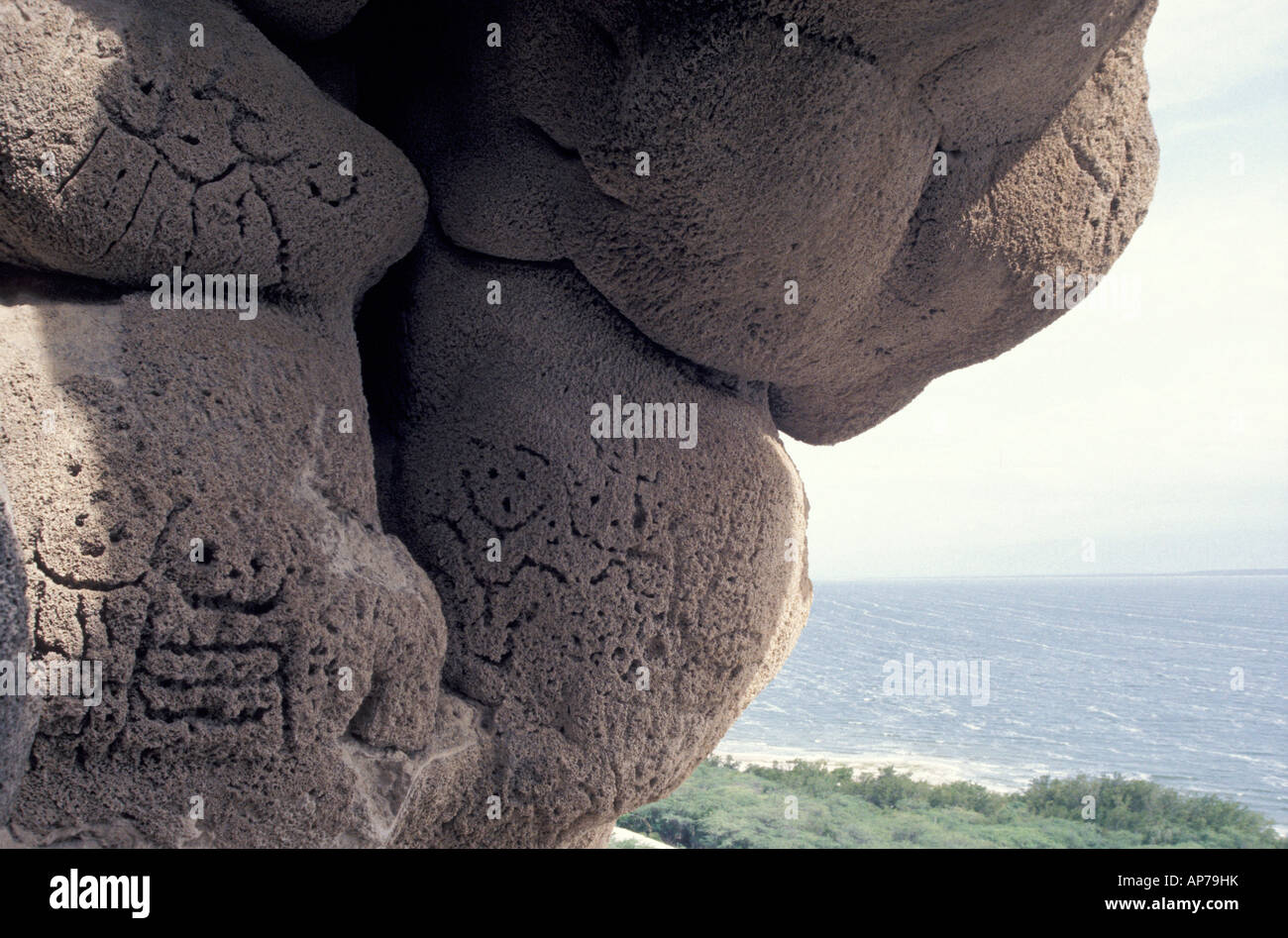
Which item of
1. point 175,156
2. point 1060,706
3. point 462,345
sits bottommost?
point 1060,706

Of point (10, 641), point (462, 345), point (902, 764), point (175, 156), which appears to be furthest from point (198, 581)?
point (902, 764)

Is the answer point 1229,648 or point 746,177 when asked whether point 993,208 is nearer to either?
point 746,177

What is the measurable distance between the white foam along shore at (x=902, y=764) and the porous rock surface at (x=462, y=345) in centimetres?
998

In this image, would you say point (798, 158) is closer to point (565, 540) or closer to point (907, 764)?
point (565, 540)

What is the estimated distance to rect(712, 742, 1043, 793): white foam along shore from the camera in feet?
42.2

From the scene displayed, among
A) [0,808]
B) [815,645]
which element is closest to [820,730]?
[815,645]

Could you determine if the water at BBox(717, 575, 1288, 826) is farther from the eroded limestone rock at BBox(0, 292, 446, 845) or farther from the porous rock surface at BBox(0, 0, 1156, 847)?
the eroded limestone rock at BBox(0, 292, 446, 845)

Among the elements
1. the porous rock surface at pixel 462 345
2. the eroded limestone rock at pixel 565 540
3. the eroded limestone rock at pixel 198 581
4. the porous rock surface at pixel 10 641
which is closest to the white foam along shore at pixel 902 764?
the eroded limestone rock at pixel 565 540

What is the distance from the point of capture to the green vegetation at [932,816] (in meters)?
9.34

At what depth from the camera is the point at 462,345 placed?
8.32ft

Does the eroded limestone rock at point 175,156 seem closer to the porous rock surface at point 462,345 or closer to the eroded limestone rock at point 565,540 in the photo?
the porous rock surface at point 462,345

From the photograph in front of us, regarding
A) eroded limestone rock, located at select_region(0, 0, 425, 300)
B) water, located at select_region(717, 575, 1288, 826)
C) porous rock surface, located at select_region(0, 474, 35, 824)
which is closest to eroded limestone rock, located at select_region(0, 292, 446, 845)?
eroded limestone rock, located at select_region(0, 0, 425, 300)

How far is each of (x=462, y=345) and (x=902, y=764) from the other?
13502 mm
